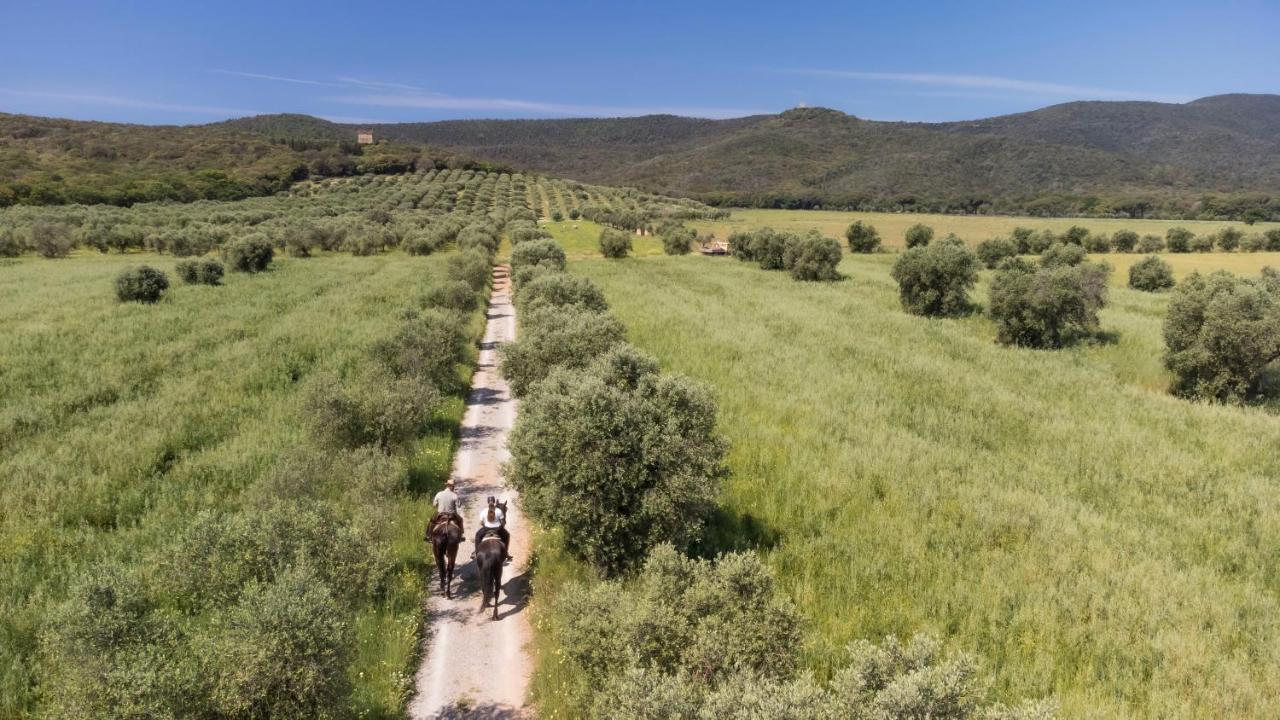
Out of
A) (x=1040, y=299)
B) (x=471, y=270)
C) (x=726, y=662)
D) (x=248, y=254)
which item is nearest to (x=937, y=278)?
(x=1040, y=299)

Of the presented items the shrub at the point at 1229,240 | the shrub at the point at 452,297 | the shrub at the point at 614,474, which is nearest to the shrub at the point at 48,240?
the shrub at the point at 452,297

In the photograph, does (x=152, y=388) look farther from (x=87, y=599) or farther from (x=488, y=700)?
(x=488, y=700)

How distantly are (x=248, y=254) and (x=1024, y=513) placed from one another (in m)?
56.8

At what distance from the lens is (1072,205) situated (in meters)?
163

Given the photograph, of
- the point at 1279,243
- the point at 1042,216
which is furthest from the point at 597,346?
the point at 1042,216

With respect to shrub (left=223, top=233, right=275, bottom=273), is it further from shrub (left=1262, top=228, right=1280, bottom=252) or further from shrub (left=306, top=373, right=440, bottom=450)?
shrub (left=1262, top=228, right=1280, bottom=252)

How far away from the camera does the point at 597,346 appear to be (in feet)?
64.1

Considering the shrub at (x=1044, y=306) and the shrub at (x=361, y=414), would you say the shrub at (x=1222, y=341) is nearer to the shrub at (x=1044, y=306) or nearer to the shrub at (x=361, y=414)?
the shrub at (x=1044, y=306)

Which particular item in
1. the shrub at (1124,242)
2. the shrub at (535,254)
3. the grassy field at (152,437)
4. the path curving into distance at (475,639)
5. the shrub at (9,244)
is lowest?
the path curving into distance at (475,639)

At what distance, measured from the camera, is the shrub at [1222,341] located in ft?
77.2

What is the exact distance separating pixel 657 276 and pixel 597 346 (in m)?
39.8

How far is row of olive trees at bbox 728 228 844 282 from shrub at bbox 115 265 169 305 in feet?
163

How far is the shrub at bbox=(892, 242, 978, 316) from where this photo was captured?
1610 inches

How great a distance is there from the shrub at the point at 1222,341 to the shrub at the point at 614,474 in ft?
79.7
